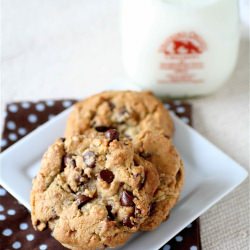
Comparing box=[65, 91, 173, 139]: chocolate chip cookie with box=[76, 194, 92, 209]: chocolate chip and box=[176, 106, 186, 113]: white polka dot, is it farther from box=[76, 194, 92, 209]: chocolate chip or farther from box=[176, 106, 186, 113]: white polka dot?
box=[76, 194, 92, 209]: chocolate chip

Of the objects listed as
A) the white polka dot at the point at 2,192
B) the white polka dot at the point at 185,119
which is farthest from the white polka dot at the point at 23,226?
the white polka dot at the point at 185,119

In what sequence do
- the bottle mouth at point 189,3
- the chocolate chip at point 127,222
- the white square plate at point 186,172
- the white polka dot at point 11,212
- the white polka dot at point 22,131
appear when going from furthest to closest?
the white polka dot at point 22,131, the bottle mouth at point 189,3, the white polka dot at point 11,212, the white square plate at point 186,172, the chocolate chip at point 127,222

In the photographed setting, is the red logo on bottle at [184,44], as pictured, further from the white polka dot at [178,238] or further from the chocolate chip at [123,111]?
the white polka dot at [178,238]

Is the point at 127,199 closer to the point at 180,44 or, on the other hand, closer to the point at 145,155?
the point at 145,155

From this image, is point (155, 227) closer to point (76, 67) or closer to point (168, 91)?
point (168, 91)

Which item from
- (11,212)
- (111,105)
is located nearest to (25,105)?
(111,105)

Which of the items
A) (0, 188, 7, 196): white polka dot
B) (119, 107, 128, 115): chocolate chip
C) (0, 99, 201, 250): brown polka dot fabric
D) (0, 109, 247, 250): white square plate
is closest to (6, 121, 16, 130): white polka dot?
(0, 99, 201, 250): brown polka dot fabric
